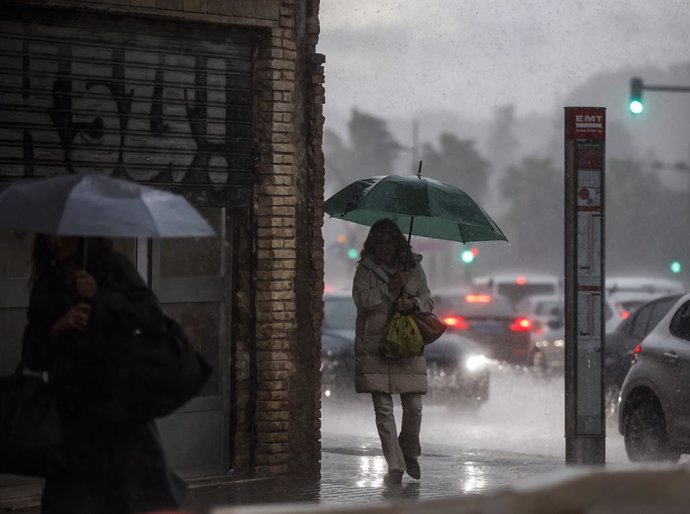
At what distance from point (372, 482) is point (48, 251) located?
17.9 ft

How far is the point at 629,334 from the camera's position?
17.5m

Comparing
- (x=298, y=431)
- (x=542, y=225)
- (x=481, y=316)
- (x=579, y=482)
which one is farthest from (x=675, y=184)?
(x=579, y=482)

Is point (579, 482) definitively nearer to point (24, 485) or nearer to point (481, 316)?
point (24, 485)

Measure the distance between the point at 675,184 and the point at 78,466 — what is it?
4161 inches

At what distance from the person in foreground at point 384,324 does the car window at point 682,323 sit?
2.55 metres

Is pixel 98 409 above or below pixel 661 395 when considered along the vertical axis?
above

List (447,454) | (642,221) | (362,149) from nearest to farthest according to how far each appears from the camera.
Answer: (447,454), (642,221), (362,149)

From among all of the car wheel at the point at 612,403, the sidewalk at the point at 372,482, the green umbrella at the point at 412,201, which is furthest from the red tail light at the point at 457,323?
the green umbrella at the point at 412,201

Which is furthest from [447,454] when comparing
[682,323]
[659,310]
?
[659,310]

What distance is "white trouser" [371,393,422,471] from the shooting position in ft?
36.3

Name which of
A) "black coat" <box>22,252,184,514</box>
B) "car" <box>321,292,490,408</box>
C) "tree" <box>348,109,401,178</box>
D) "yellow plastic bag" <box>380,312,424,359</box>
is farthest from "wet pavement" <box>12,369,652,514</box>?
"tree" <box>348,109,401,178</box>

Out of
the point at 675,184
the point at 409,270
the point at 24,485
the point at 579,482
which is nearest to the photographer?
the point at 579,482

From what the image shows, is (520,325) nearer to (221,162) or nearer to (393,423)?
(393,423)

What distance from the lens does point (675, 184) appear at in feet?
358
